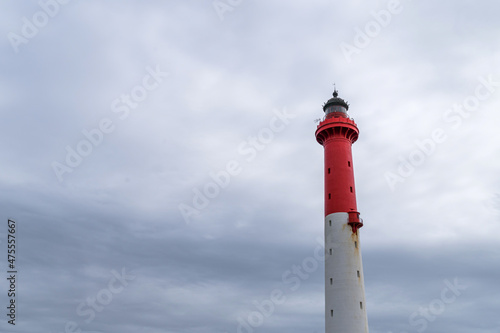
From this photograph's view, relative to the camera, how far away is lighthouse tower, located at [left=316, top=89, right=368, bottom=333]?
55553 mm

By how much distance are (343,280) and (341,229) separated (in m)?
7.32

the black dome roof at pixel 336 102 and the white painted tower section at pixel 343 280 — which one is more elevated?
the black dome roof at pixel 336 102

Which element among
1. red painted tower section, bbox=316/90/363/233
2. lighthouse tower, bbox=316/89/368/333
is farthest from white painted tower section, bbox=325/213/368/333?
red painted tower section, bbox=316/90/363/233

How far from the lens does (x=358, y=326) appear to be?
54.7 meters

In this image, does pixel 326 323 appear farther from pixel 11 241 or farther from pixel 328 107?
pixel 11 241

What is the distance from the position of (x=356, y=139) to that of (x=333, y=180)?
996 cm

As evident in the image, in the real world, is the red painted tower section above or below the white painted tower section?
above

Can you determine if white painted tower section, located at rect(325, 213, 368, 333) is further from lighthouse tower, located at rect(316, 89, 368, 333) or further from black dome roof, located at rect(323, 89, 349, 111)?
black dome roof, located at rect(323, 89, 349, 111)

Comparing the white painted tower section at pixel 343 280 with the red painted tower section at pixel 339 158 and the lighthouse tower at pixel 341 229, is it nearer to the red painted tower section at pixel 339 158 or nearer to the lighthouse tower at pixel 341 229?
the lighthouse tower at pixel 341 229

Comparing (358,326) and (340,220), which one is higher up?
(340,220)

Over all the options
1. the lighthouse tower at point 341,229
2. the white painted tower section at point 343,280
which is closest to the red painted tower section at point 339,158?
the lighthouse tower at point 341,229

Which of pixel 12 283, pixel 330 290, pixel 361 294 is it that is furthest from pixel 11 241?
pixel 361 294

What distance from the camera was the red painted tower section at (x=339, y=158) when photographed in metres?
61.6

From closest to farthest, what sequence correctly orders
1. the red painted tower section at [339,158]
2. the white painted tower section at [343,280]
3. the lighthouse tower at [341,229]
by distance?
the white painted tower section at [343,280] < the lighthouse tower at [341,229] < the red painted tower section at [339,158]
